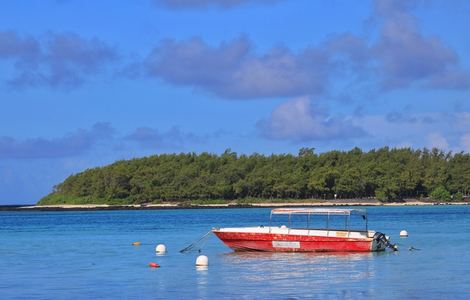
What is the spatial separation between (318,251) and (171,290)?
1870cm

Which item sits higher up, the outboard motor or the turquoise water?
the outboard motor

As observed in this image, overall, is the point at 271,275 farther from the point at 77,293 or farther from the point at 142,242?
the point at 142,242

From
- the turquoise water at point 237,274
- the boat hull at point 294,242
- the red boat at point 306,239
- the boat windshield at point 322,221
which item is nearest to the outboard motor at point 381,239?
the red boat at point 306,239

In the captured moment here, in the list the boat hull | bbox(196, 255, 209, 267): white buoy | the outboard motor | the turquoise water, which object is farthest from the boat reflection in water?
bbox(196, 255, 209, 267): white buoy

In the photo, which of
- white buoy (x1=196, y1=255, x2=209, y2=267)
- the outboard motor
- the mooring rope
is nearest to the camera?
white buoy (x1=196, y1=255, x2=209, y2=267)

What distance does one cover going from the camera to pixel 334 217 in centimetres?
14438

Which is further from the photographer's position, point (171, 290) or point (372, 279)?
point (372, 279)

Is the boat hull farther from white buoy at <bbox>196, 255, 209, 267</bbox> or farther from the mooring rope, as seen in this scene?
white buoy at <bbox>196, 255, 209, 267</bbox>

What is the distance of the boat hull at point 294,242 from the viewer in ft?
175

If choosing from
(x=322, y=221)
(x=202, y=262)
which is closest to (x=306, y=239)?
(x=202, y=262)

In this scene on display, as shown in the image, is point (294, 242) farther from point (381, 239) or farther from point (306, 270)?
point (306, 270)

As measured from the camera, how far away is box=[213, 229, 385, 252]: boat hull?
5338 centimetres

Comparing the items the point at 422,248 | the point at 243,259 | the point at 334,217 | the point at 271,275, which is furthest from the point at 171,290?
the point at 334,217

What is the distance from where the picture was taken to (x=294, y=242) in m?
54.4
